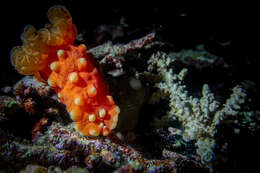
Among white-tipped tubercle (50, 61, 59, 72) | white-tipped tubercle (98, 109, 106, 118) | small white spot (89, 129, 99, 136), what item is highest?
white-tipped tubercle (50, 61, 59, 72)

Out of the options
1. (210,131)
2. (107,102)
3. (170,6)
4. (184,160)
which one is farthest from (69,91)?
(170,6)

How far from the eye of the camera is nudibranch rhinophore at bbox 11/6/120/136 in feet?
6.15

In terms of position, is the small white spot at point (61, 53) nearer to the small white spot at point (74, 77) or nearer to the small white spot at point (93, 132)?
the small white spot at point (74, 77)

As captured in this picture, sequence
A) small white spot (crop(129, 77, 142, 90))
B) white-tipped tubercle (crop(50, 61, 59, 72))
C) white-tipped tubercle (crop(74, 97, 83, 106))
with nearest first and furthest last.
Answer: white-tipped tubercle (crop(74, 97, 83, 106)) → white-tipped tubercle (crop(50, 61, 59, 72)) → small white spot (crop(129, 77, 142, 90))

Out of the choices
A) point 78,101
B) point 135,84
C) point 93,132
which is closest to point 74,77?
point 78,101

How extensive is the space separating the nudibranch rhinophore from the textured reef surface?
0.01 m

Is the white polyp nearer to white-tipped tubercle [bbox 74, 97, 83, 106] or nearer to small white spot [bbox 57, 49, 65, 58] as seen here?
white-tipped tubercle [bbox 74, 97, 83, 106]

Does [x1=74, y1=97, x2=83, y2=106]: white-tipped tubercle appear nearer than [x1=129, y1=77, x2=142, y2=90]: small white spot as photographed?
Yes

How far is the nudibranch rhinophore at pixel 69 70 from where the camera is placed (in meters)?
1.88

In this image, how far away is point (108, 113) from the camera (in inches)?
78.2

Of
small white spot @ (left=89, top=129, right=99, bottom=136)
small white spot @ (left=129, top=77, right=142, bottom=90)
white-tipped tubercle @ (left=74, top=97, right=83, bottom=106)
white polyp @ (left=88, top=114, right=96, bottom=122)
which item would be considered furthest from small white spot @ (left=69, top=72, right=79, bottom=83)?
small white spot @ (left=129, top=77, right=142, bottom=90)

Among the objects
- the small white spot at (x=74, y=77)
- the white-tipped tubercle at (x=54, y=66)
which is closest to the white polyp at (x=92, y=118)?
the small white spot at (x=74, y=77)

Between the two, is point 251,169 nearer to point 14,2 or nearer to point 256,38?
point 256,38

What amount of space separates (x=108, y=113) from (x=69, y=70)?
0.75 metres
